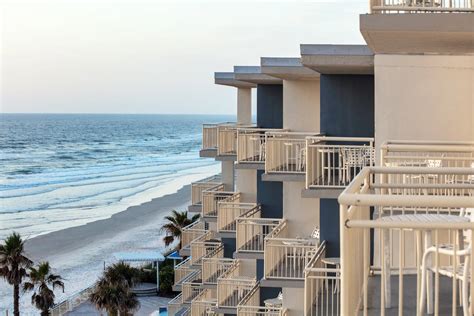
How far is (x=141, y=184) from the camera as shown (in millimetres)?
105875

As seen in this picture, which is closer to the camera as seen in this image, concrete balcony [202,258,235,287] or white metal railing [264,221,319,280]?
white metal railing [264,221,319,280]

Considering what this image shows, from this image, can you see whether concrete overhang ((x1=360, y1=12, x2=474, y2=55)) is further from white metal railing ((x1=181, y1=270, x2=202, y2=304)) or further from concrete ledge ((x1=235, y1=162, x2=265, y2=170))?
white metal railing ((x1=181, y1=270, x2=202, y2=304))

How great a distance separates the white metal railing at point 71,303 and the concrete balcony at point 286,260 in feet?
80.6

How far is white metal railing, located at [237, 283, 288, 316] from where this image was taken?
23.3 meters

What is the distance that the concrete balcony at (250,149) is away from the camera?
25.7 metres

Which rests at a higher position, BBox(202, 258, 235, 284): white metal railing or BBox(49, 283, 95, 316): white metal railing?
BBox(202, 258, 235, 284): white metal railing

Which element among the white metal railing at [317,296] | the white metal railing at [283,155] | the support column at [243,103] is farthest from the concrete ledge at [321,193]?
the support column at [243,103]

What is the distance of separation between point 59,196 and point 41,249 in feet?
91.3

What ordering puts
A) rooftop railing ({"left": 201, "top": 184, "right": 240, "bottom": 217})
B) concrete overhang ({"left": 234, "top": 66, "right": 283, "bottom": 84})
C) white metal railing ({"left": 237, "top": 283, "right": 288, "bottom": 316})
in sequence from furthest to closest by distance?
rooftop railing ({"left": 201, "top": 184, "right": 240, "bottom": 217}), concrete overhang ({"left": 234, "top": 66, "right": 283, "bottom": 84}), white metal railing ({"left": 237, "top": 283, "right": 288, "bottom": 316})

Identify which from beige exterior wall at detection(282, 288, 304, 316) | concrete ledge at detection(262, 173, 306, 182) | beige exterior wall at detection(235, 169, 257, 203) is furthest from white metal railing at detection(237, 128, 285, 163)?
beige exterior wall at detection(282, 288, 304, 316)

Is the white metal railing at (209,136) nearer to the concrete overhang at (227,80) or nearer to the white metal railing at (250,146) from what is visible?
the concrete overhang at (227,80)

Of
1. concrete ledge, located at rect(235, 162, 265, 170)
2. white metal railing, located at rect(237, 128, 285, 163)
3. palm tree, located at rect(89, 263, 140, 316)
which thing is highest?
white metal railing, located at rect(237, 128, 285, 163)

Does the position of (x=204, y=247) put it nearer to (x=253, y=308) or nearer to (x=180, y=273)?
(x=180, y=273)

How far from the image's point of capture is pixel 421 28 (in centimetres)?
1488
